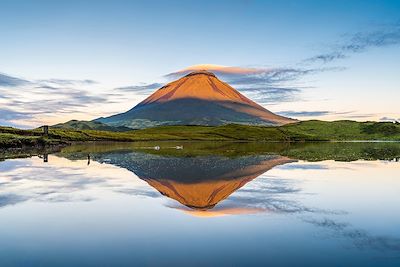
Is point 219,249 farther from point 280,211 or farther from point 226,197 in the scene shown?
point 226,197

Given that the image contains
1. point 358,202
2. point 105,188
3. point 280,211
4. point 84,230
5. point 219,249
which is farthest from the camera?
point 105,188

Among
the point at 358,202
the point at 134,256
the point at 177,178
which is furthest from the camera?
the point at 177,178

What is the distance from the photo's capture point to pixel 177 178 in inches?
1187

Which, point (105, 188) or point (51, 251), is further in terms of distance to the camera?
point (105, 188)

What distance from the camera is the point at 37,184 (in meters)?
27.1

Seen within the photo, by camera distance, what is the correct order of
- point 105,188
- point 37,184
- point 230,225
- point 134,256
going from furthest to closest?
1. point 37,184
2. point 105,188
3. point 230,225
4. point 134,256

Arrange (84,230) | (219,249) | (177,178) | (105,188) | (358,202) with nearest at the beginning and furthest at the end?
Result: (219,249)
(84,230)
(358,202)
(105,188)
(177,178)

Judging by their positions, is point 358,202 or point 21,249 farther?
point 358,202

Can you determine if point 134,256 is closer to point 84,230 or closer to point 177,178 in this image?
point 84,230

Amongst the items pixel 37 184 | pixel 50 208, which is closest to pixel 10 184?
pixel 37 184

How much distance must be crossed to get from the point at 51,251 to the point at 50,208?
734 cm

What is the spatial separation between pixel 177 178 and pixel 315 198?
444 inches

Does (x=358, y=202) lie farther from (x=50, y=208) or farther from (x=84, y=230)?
(x=50, y=208)

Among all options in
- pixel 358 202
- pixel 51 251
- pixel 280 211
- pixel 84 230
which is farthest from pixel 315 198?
pixel 51 251
